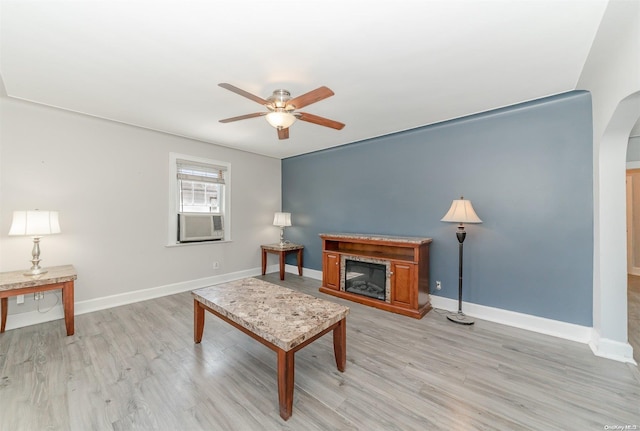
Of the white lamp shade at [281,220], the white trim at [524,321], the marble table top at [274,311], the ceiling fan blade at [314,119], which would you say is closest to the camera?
the marble table top at [274,311]

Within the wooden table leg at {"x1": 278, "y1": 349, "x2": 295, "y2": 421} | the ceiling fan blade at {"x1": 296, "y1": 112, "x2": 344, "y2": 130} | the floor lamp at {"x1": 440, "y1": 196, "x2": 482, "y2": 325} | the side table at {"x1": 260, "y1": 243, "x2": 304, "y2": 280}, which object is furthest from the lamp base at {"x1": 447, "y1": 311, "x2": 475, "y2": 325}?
the side table at {"x1": 260, "y1": 243, "x2": 304, "y2": 280}

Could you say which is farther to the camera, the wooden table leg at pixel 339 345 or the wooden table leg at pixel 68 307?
the wooden table leg at pixel 68 307

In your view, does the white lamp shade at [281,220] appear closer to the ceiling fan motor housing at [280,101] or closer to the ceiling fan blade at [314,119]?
the ceiling fan blade at [314,119]

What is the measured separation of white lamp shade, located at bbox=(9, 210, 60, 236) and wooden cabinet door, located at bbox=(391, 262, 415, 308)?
4.02 meters

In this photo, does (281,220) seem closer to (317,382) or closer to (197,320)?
(197,320)

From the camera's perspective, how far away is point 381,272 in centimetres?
356

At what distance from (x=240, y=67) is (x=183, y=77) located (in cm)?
60

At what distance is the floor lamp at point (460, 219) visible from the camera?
2.90m

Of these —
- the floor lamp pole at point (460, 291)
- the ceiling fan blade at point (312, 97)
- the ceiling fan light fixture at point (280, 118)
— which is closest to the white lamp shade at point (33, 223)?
the ceiling fan light fixture at point (280, 118)

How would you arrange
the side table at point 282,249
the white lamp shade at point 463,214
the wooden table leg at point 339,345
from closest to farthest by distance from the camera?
the wooden table leg at point 339,345 < the white lamp shade at point 463,214 < the side table at point 282,249

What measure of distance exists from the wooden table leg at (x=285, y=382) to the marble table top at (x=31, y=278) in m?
2.69

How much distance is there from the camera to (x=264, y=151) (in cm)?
500

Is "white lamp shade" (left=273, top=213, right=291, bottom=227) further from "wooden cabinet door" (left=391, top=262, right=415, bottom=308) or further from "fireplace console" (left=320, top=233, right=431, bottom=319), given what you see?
"wooden cabinet door" (left=391, top=262, right=415, bottom=308)

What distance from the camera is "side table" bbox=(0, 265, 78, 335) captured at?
2436 mm
